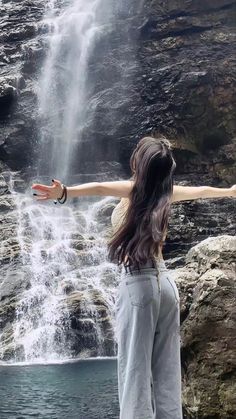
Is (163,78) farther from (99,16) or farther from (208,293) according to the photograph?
(208,293)

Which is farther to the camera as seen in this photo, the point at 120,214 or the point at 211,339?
the point at 211,339

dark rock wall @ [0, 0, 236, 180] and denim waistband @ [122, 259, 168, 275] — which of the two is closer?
denim waistband @ [122, 259, 168, 275]

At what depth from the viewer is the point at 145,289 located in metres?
2.46

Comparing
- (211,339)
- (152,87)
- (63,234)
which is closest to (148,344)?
(211,339)

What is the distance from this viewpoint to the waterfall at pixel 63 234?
15062mm

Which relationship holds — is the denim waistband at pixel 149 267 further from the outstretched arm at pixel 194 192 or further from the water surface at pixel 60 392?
the water surface at pixel 60 392

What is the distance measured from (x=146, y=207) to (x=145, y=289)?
42 cm

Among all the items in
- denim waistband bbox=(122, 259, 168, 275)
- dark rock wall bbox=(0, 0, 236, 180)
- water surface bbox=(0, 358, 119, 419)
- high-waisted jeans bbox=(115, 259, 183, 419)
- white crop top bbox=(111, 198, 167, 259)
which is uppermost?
dark rock wall bbox=(0, 0, 236, 180)

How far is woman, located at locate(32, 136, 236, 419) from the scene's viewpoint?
2.44 metres

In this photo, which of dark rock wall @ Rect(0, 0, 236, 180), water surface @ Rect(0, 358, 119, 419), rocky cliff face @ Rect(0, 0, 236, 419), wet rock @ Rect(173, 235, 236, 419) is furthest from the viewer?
dark rock wall @ Rect(0, 0, 236, 180)

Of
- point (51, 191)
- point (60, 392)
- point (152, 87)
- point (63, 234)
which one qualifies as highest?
point (152, 87)

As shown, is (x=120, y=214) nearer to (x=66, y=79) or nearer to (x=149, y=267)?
(x=149, y=267)

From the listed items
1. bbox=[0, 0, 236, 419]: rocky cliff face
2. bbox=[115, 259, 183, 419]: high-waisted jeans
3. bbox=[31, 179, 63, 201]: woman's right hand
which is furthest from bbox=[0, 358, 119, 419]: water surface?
bbox=[0, 0, 236, 419]: rocky cliff face

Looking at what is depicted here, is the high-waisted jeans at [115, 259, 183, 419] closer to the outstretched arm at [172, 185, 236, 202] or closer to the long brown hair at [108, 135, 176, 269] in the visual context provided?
the long brown hair at [108, 135, 176, 269]
